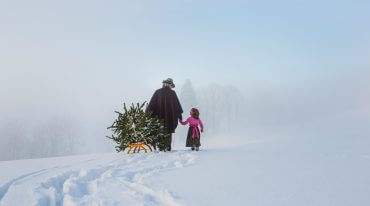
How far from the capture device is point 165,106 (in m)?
11.7

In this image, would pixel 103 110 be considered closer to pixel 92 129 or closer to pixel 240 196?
pixel 92 129

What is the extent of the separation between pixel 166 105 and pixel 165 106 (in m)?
0.05

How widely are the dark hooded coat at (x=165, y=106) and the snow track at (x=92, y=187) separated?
14.0ft

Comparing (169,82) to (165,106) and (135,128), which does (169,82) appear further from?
(135,128)

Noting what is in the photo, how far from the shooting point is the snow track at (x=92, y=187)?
4254 mm

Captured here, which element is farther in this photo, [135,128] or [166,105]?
[166,105]

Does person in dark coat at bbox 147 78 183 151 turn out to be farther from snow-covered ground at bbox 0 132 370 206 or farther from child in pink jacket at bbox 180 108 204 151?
snow-covered ground at bbox 0 132 370 206

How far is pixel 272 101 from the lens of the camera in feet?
296

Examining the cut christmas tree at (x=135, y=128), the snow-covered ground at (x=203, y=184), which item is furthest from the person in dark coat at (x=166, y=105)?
the snow-covered ground at (x=203, y=184)

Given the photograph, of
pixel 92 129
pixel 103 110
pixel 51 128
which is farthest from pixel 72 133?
pixel 103 110

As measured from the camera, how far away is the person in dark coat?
38.4 feet

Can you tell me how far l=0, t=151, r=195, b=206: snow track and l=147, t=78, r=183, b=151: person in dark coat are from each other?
168 inches

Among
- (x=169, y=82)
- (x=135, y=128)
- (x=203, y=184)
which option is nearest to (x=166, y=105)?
(x=169, y=82)

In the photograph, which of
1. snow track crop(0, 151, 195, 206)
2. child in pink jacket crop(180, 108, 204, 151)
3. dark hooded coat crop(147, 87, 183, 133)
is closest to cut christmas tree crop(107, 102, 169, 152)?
dark hooded coat crop(147, 87, 183, 133)
